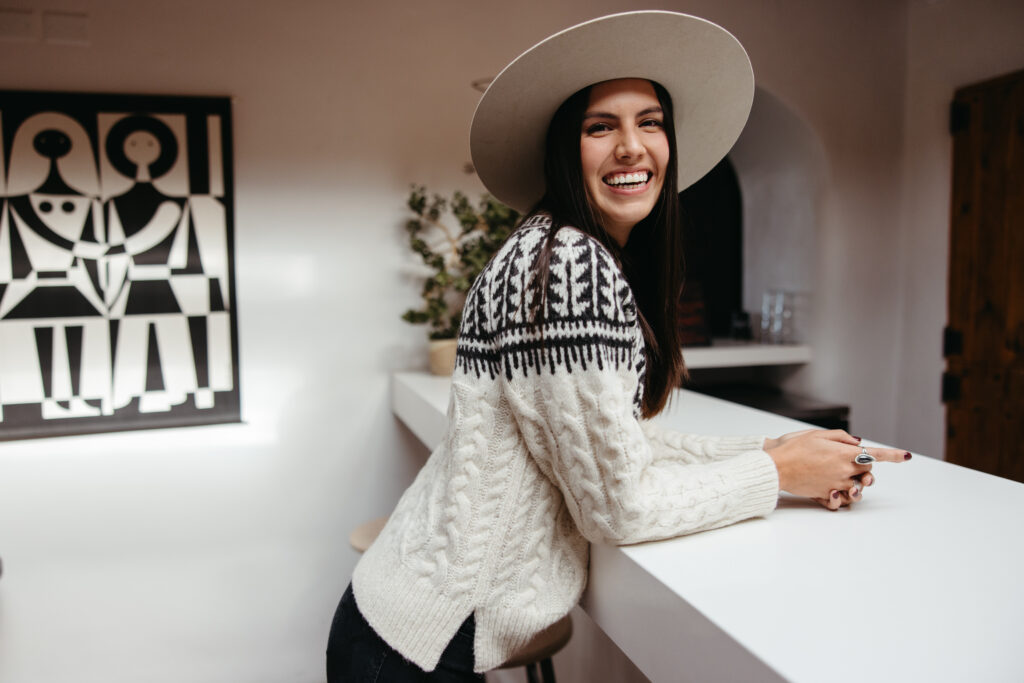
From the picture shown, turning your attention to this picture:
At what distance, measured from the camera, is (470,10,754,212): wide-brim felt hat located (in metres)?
0.91

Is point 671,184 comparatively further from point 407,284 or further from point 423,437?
point 407,284

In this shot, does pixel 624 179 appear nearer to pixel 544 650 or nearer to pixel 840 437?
pixel 840 437

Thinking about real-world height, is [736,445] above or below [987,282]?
below

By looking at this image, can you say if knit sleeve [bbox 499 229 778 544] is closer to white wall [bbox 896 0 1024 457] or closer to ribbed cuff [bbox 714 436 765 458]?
ribbed cuff [bbox 714 436 765 458]

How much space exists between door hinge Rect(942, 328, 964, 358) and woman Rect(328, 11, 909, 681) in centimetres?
192

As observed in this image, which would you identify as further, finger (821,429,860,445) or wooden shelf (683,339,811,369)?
wooden shelf (683,339,811,369)

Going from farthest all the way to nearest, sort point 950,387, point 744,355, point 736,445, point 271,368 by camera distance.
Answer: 1. point 744,355
2. point 950,387
3. point 271,368
4. point 736,445

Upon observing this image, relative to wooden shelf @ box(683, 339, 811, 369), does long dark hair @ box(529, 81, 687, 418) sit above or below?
above

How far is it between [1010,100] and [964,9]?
15.7 inches

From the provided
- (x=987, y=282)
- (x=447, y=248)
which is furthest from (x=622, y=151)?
(x=987, y=282)

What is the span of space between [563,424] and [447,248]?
69.9 inches

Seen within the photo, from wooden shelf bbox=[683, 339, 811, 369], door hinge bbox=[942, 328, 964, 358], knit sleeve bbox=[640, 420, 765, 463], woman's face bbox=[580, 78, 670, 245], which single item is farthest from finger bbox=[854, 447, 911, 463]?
door hinge bbox=[942, 328, 964, 358]

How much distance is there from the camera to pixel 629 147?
3.02ft

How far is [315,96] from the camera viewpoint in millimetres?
2305
